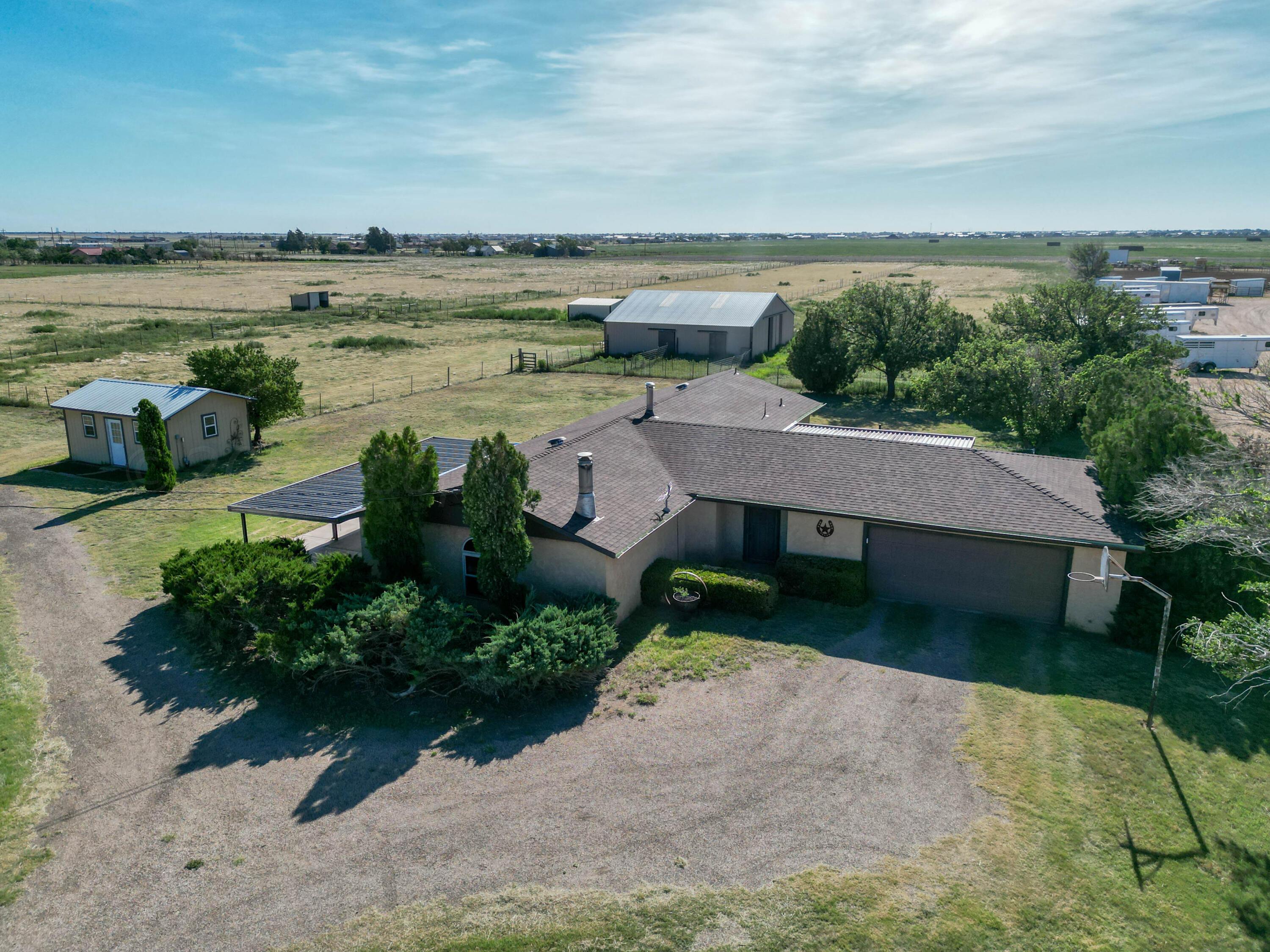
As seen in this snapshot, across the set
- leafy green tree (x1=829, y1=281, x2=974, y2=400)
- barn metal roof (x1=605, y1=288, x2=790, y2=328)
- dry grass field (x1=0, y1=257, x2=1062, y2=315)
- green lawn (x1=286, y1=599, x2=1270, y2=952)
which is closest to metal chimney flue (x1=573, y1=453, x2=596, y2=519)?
green lawn (x1=286, y1=599, x2=1270, y2=952)

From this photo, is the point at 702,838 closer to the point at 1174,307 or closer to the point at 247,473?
the point at 247,473

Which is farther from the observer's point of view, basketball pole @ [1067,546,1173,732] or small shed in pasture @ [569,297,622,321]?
small shed in pasture @ [569,297,622,321]

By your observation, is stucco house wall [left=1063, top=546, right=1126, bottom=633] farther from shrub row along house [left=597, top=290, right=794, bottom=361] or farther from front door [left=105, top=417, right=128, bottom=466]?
shrub row along house [left=597, top=290, right=794, bottom=361]

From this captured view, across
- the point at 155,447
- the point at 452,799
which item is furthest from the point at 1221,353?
the point at 155,447

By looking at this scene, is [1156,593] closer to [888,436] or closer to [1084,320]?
[888,436]

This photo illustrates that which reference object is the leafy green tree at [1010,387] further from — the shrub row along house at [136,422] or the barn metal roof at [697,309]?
the shrub row along house at [136,422]

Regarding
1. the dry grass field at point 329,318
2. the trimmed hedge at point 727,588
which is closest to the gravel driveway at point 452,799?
the trimmed hedge at point 727,588

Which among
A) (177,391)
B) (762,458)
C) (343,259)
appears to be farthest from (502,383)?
(343,259)
